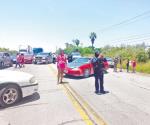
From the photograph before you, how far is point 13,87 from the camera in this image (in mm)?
6863

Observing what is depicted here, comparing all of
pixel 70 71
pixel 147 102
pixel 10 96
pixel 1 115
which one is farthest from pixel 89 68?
pixel 1 115

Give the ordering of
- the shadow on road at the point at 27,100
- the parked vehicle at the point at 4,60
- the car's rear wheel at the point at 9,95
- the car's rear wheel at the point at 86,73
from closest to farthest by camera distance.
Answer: the car's rear wheel at the point at 9,95
the shadow on road at the point at 27,100
the car's rear wheel at the point at 86,73
the parked vehicle at the point at 4,60

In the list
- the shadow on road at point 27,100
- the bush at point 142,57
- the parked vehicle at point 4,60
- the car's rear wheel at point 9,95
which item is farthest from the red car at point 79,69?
the bush at point 142,57

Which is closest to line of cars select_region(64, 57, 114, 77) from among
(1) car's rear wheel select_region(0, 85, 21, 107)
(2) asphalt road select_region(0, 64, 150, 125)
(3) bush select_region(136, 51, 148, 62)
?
(2) asphalt road select_region(0, 64, 150, 125)

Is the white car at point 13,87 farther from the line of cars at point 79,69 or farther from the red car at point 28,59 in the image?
the red car at point 28,59

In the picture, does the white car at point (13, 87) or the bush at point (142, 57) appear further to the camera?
the bush at point (142, 57)

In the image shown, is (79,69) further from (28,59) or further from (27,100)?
(28,59)

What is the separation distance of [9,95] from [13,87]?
0.90ft

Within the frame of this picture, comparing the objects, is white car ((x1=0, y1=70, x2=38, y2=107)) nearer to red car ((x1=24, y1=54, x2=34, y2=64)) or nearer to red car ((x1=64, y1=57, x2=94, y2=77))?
red car ((x1=64, y1=57, x2=94, y2=77))

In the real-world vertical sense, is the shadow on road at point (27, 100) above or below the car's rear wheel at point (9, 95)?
below

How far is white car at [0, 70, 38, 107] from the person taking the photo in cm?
668

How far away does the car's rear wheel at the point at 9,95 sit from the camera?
664 centimetres

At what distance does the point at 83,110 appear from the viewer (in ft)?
20.7

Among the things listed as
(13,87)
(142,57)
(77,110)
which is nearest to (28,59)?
(142,57)
